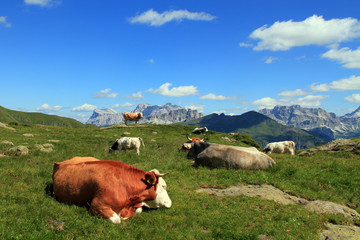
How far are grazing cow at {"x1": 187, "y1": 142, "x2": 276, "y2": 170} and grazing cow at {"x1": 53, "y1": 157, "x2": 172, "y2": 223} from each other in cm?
730

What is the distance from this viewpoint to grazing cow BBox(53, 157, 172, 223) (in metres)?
8.55

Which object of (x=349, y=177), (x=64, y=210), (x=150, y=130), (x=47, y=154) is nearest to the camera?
(x=64, y=210)

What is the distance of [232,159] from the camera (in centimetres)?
1628

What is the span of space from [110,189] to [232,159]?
31.7 feet

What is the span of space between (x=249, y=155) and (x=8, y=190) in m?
13.2

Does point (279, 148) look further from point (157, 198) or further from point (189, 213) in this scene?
point (157, 198)

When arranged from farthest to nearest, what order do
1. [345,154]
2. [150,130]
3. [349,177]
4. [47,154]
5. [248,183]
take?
[150,130]
[345,154]
[47,154]
[349,177]
[248,183]

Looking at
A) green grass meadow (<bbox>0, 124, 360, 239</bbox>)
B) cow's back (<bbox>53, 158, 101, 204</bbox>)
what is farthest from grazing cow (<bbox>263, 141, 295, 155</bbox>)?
cow's back (<bbox>53, 158, 101, 204</bbox>)

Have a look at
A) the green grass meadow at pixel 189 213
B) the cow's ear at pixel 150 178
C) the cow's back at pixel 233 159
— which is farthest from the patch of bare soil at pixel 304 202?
the cow's ear at pixel 150 178

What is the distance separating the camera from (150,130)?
1902 inches

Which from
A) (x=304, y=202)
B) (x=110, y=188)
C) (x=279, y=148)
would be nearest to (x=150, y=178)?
(x=110, y=188)

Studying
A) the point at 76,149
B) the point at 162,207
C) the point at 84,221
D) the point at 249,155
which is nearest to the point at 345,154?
the point at 249,155

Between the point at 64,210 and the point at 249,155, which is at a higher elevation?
the point at 249,155

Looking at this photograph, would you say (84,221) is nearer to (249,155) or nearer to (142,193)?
(142,193)
